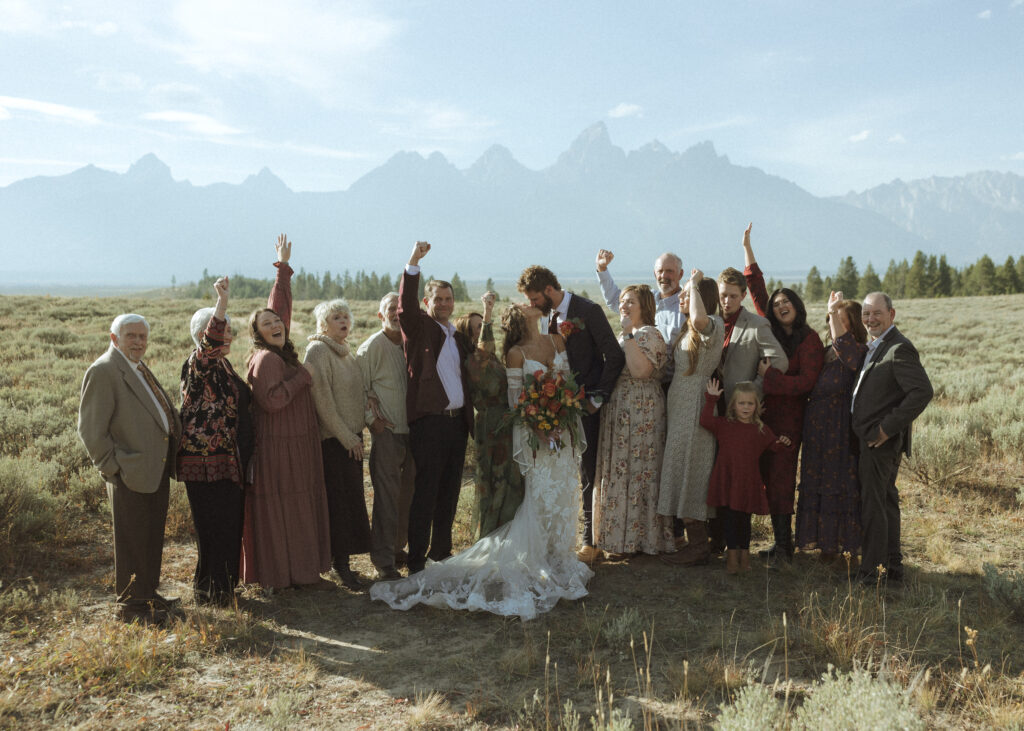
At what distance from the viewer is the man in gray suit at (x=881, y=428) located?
5121mm

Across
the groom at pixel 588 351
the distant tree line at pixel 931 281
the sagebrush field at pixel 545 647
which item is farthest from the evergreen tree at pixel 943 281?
the groom at pixel 588 351

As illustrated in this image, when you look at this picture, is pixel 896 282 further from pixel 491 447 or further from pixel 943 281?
pixel 491 447

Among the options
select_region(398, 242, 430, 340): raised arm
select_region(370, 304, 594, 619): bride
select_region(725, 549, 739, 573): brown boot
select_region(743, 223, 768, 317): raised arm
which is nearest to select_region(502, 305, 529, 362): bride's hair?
select_region(370, 304, 594, 619): bride

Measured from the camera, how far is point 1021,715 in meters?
3.37

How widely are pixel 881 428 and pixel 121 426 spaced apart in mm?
5607

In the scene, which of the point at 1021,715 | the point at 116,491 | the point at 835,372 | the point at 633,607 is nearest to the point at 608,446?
the point at 633,607

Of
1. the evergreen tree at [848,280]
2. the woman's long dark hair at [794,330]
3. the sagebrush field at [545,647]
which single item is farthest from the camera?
the evergreen tree at [848,280]

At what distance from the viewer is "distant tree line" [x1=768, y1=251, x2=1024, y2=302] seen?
6775 centimetres

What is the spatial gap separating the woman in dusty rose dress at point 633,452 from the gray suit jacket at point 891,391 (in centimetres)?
158

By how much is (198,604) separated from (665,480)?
386 cm

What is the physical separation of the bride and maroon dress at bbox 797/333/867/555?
Result: 199 cm

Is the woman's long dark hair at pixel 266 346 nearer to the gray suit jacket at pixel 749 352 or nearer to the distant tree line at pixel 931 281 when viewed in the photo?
the gray suit jacket at pixel 749 352

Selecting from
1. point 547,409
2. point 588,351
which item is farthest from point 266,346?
point 588,351

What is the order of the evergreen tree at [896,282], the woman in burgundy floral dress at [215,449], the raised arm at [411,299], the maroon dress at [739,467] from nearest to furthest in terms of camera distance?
the woman in burgundy floral dress at [215,449], the raised arm at [411,299], the maroon dress at [739,467], the evergreen tree at [896,282]
